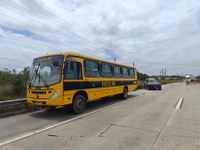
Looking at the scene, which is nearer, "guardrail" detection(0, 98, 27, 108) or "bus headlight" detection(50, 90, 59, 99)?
"bus headlight" detection(50, 90, 59, 99)

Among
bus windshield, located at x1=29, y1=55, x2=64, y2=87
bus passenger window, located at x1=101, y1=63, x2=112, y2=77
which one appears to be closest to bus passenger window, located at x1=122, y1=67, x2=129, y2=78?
bus passenger window, located at x1=101, y1=63, x2=112, y2=77

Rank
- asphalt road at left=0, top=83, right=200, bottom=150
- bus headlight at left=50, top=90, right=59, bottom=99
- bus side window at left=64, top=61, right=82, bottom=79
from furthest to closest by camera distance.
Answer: bus side window at left=64, top=61, right=82, bottom=79
bus headlight at left=50, top=90, right=59, bottom=99
asphalt road at left=0, top=83, right=200, bottom=150

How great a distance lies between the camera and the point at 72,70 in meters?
7.86

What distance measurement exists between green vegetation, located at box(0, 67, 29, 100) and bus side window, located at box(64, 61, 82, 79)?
413cm

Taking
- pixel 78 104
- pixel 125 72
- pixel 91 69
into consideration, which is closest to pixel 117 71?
pixel 125 72

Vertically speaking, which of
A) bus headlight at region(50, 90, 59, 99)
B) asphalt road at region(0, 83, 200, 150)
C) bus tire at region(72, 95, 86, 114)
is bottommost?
asphalt road at region(0, 83, 200, 150)

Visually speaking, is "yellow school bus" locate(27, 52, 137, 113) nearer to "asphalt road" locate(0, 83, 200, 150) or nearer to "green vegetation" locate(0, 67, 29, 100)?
"asphalt road" locate(0, 83, 200, 150)

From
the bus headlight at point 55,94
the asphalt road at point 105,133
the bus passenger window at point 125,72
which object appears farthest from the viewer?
the bus passenger window at point 125,72

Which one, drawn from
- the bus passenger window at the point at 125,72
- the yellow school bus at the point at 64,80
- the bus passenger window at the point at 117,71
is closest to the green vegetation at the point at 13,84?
the yellow school bus at the point at 64,80

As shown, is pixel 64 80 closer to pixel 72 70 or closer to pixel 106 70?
pixel 72 70

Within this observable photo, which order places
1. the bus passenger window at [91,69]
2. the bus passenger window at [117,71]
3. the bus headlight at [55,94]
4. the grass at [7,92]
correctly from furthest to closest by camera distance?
the bus passenger window at [117,71]
the grass at [7,92]
the bus passenger window at [91,69]
the bus headlight at [55,94]

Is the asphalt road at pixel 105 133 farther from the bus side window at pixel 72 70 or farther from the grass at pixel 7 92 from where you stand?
the grass at pixel 7 92

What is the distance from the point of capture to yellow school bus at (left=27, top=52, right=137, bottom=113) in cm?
716

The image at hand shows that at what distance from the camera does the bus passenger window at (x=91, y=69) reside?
29.5ft
